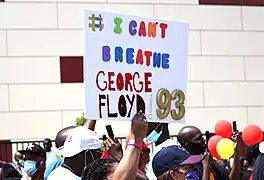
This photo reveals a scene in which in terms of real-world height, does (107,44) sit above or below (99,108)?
above

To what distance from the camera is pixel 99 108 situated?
13.7 ft

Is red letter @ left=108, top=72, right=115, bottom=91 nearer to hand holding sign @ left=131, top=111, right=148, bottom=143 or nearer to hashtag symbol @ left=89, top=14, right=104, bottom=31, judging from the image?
hashtag symbol @ left=89, top=14, right=104, bottom=31

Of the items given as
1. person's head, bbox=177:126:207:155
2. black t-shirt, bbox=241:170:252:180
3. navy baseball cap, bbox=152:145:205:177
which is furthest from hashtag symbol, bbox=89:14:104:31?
black t-shirt, bbox=241:170:252:180

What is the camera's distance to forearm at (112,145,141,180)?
3.43 meters

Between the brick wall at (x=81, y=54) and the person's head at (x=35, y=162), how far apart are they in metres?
3.29

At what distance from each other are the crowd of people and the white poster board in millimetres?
233

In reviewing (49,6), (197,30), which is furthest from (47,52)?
(197,30)

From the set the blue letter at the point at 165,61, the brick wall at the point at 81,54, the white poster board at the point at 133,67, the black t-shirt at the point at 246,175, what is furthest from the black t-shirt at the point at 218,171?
the brick wall at the point at 81,54

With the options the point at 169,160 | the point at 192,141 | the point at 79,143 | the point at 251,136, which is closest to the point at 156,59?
the point at 79,143

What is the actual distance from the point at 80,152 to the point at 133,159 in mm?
845

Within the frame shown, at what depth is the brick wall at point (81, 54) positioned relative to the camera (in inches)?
372

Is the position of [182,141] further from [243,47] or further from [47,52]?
[243,47]

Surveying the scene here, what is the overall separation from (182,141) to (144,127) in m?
2.31

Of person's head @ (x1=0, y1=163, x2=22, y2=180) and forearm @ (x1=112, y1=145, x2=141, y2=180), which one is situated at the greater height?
forearm @ (x1=112, y1=145, x2=141, y2=180)
